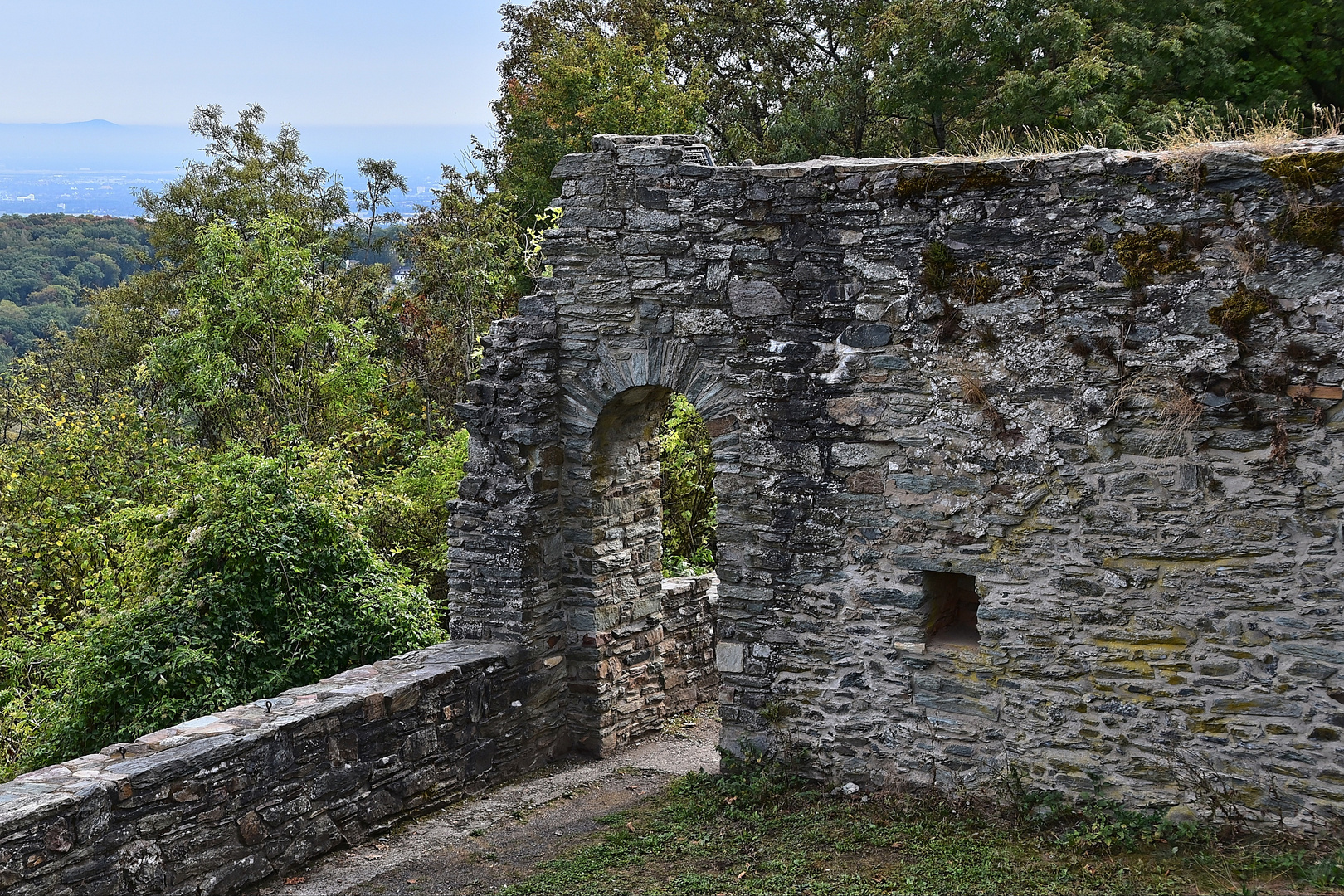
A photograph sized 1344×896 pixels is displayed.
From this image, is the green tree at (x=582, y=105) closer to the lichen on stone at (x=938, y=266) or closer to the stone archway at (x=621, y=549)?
the stone archway at (x=621, y=549)

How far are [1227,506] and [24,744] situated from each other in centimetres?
867

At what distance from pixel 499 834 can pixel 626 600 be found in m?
2.09

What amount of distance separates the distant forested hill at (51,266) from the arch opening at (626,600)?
969 inches

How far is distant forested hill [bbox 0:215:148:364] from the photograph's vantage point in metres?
28.8

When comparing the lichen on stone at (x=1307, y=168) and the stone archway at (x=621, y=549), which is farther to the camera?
the stone archway at (x=621, y=549)

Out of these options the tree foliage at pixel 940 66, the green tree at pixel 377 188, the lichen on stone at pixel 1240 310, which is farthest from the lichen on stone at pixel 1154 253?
the green tree at pixel 377 188

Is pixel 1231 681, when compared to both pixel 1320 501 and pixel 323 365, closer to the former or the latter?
pixel 1320 501

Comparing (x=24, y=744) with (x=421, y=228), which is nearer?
(x=24, y=744)

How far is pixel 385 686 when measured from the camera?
21.8 ft

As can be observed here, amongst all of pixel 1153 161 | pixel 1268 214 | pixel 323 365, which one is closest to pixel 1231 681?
pixel 1268 214

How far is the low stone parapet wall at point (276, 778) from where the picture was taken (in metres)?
5.07

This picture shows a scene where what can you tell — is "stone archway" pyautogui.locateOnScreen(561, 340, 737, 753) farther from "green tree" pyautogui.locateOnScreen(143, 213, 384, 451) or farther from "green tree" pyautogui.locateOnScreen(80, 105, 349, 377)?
"green tree" pyautogui.locateOnScreen(80, 105, 349, 377)

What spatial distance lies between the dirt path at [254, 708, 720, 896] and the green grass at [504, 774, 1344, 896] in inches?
11.3

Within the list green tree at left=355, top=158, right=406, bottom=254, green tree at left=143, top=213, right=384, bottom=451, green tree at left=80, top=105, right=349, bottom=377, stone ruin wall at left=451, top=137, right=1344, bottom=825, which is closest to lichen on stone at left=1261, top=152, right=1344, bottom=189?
stone ruin wall at left=451, top=137, right=1344, bottom=825
